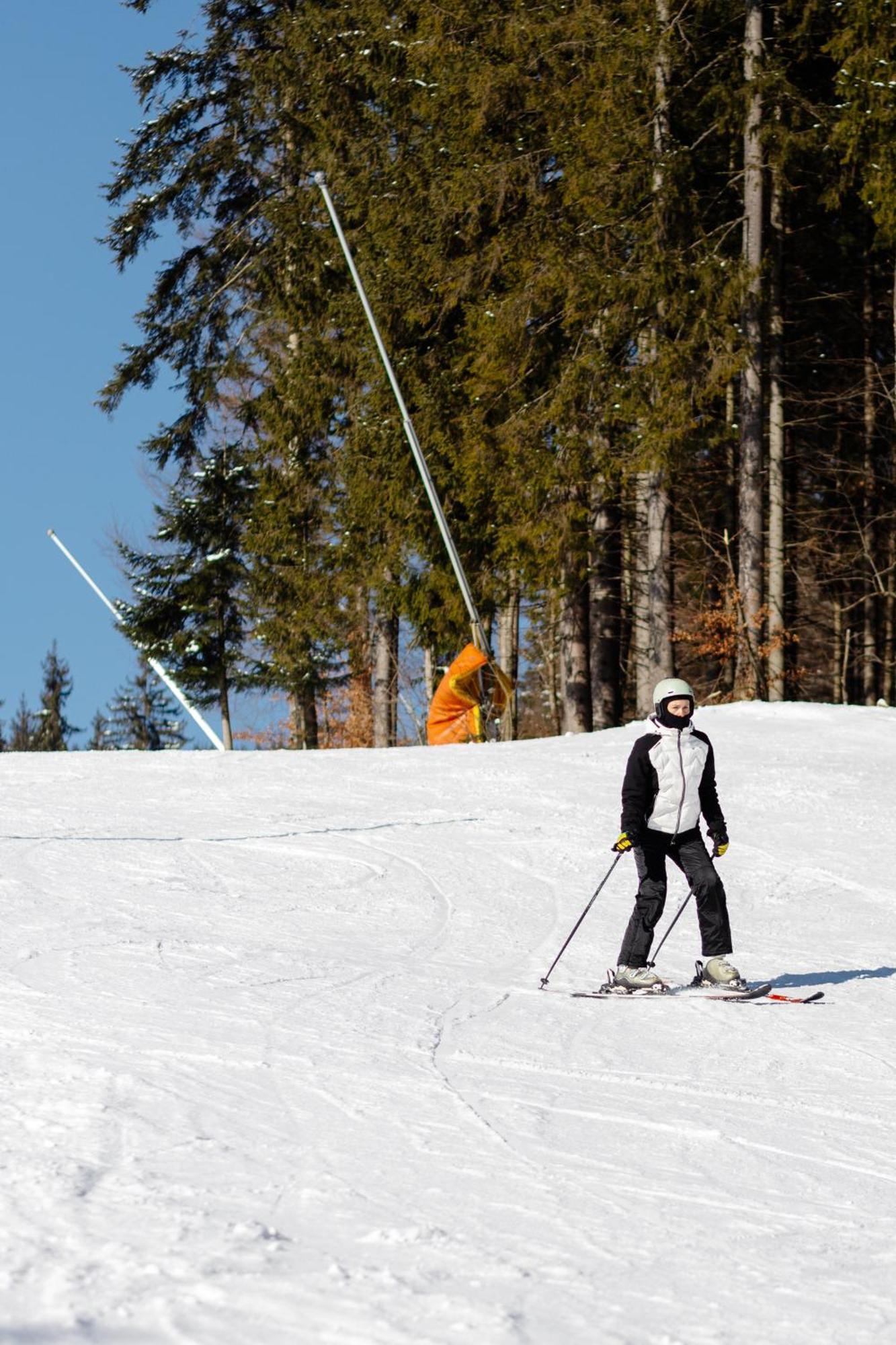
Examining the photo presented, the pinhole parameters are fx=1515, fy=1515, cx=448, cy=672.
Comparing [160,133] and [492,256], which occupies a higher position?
[160,133]

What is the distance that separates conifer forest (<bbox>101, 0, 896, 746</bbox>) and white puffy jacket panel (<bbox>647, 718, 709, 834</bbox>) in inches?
461

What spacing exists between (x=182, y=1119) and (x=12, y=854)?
6301mm

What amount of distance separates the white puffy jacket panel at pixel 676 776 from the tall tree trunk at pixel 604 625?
13765mm

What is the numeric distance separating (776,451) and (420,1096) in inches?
698

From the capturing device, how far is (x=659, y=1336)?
10.2ft

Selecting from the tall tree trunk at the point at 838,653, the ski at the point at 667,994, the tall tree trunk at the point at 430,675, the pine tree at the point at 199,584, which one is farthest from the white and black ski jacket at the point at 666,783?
the pine tree at the point at 199,584

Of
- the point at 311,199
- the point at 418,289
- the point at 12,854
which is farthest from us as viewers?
the point at 311,199

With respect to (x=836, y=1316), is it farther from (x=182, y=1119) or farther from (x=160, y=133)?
(x=160, y=133)

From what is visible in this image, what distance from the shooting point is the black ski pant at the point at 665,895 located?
7789 millimetres

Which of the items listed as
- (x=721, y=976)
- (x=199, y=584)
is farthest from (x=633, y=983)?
(x=199, y=584)

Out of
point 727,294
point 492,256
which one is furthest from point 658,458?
point 492,256

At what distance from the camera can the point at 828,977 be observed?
27.6ft

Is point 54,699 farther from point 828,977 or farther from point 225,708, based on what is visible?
point 828,977

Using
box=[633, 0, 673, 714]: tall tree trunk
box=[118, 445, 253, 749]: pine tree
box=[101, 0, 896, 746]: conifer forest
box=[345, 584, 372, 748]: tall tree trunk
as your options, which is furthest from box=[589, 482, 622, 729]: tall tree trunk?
box=[118, 445, 253, 749]: pine tree
